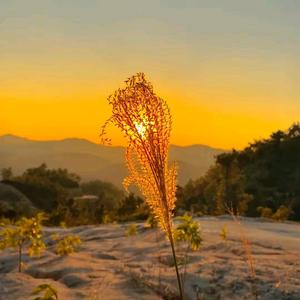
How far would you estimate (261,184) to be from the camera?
2542 cm

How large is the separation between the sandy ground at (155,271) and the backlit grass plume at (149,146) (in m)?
1.74

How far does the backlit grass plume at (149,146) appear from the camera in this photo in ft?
9.15

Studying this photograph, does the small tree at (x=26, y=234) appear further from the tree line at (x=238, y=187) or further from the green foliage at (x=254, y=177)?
the green foliage at (x=254, y=177)

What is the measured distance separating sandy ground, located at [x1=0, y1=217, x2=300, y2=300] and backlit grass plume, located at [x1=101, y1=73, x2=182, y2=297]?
1741mm

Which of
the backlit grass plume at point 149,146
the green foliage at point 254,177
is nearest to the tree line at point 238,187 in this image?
the green foliage at point 254,177

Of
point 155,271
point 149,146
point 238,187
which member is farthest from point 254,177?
point 149,146

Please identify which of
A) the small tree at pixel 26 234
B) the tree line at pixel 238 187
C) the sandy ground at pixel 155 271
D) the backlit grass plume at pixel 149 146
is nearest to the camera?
the backlit grass plume at pixel 149 146

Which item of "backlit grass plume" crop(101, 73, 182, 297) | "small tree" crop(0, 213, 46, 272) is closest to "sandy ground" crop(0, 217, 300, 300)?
"small tree" crop(0, 213, 46, 272)

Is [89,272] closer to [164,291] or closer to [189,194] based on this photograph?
[164,291]

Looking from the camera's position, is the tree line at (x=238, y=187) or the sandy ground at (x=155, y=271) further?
the tree line at (x=238, y=187)

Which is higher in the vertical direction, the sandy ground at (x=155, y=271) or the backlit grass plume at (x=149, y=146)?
the backlit grass plume at (x=149, y=146)

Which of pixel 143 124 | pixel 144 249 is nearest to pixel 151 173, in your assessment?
pixel 143 124

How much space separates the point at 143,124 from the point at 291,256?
3.93 metres

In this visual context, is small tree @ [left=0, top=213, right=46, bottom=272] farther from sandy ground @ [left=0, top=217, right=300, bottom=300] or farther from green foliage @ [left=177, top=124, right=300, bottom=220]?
green foliage @ [left=177, top=124, right=300, bottom=220]
